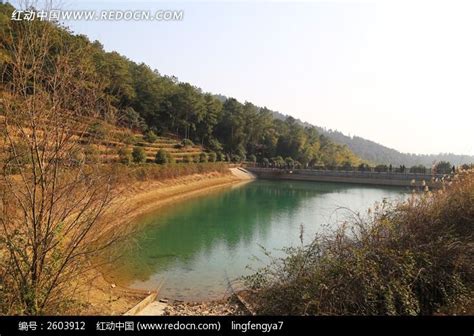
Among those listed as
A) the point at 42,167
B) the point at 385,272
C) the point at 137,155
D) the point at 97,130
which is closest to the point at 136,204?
the point at 137,155

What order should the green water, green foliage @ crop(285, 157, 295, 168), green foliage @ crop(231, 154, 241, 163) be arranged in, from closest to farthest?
the green water, green foliage @ crop(231, 154, 241, 163), green foliage @ crop(285, 157, 295, 168)

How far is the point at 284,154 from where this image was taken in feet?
190

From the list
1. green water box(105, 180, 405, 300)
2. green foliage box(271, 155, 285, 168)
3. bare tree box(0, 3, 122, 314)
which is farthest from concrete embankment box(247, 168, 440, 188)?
bare tree box(0, 3, 122, 314)

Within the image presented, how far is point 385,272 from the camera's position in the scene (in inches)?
201

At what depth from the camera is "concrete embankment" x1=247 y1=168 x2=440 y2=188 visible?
41562 mm

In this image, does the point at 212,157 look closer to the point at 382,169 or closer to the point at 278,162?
the point at 278,162

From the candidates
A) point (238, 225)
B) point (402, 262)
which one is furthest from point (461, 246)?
point (238, 225)

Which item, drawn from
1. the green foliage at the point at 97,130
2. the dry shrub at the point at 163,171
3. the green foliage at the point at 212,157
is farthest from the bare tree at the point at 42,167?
the green foliage at the point at 212,157

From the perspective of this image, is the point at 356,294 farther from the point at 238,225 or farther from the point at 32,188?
the point at 238,225

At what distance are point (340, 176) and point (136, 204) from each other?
105 ft

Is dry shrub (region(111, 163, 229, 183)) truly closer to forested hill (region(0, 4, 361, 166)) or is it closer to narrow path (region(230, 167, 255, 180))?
narrow path (region(230, 167, 255, 180))

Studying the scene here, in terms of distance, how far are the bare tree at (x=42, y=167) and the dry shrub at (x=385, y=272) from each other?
286 centimetres

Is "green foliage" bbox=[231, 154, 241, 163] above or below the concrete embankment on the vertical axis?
above

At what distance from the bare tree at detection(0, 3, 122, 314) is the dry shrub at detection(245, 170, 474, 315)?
2863 mm
